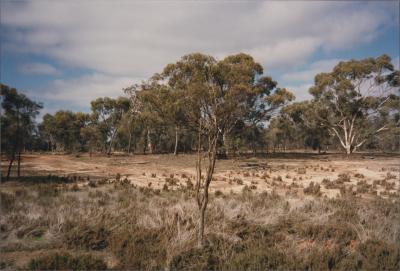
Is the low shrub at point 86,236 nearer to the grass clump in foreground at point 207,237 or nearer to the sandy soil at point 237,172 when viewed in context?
the grass clump in foreground at point 207,237

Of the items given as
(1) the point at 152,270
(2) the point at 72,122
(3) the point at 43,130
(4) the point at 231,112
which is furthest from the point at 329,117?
(3) the point at 43,130

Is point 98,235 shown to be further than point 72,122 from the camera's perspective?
No

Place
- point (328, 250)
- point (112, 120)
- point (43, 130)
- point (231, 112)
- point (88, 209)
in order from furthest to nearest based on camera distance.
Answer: point (43, 130)
point (112, 120)
point (88, 209)
point (231, 112)
point (328, 250)

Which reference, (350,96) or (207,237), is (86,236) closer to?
(207,237)

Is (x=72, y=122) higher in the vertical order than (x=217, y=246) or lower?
higher

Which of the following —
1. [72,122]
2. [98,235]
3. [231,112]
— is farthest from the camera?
[72,122]

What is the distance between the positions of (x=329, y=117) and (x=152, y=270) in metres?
41.5

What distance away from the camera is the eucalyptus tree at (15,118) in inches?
524

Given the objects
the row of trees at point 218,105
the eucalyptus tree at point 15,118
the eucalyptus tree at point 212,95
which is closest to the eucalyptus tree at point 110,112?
the row of trees at point 218,105

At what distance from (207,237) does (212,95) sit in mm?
3325

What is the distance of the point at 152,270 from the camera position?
4629 millimetres

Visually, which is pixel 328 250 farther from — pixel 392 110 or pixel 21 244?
pixel 392 110

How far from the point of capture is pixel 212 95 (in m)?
6.73

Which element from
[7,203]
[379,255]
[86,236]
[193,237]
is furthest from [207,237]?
[7,203]
